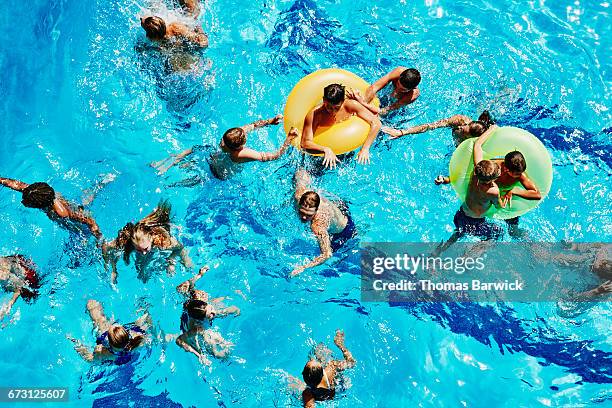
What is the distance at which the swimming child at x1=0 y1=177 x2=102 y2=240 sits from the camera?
6254 millimetres

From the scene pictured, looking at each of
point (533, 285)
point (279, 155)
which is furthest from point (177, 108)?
point (533, 285)

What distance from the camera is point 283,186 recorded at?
746 cm

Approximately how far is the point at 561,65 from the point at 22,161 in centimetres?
750

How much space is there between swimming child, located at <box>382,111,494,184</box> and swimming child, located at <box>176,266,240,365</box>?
280 centimetres

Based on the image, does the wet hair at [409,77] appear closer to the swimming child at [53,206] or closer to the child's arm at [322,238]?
the child's arm at [322,238]

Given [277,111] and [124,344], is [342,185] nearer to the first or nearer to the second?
[277,111]

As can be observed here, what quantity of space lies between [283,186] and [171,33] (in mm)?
2348

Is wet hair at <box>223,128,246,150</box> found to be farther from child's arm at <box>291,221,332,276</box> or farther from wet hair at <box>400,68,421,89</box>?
wet hair at <box>400,68,421,89</box>

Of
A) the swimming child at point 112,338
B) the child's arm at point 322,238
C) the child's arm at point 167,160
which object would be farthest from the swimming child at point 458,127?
the swimming child at point 112,338

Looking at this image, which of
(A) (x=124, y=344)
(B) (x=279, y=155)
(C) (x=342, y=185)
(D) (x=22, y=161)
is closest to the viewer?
(A) (x=124, y=344)

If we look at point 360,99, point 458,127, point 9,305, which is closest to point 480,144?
point 458,127

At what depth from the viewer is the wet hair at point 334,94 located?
6.23 metres

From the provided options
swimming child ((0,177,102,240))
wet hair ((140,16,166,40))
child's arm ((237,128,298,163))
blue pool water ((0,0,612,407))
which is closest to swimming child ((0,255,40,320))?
blue pool water ((0,0,612,407))

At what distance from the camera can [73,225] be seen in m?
6.86
